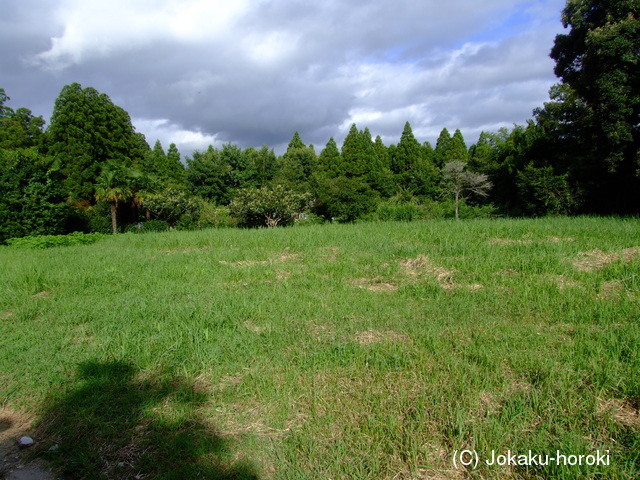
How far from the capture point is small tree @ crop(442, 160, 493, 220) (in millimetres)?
27250

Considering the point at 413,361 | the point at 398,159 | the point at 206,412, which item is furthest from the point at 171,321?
the point at 398,159

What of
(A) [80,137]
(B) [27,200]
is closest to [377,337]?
(B) [27,200]

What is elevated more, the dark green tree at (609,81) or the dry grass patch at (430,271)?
the dark green tree at (609,81)

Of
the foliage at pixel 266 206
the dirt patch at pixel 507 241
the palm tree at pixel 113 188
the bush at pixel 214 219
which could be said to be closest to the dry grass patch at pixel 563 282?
the dirt patch at pixel 507 241

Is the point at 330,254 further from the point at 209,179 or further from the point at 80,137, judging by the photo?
the point at 209,179

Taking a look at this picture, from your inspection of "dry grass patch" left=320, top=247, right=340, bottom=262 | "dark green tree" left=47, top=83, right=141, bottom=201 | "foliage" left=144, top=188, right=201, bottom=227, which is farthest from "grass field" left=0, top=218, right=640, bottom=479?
"dark green tree" left=47, top=83, right=141, bottom=201

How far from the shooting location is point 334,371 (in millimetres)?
3031

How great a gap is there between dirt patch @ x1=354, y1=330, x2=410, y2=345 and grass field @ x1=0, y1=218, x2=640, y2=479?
0.09ft

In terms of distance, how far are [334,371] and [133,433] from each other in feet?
4.95

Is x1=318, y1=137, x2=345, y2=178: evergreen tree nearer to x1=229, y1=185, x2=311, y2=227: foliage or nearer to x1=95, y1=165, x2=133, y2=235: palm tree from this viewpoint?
x1=229, y1=185, x2=311, y2=227: foliage

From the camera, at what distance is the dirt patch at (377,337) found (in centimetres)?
352

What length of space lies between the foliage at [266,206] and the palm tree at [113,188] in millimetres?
6047

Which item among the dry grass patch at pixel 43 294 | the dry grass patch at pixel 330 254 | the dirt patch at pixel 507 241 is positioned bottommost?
the dry grass patch at pixel 43 294

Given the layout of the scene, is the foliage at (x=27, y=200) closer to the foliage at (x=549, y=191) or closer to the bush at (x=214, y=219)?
the bush at (x=214, y=219)
